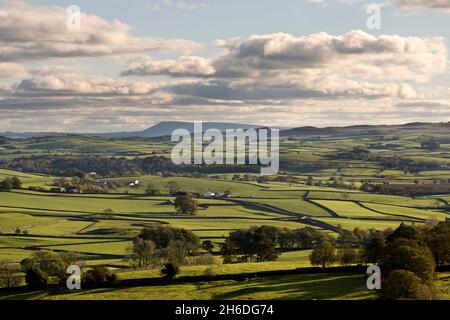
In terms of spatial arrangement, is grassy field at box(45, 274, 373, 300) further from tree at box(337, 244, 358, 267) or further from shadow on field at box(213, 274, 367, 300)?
tree at box(337, 244, 358, 267)

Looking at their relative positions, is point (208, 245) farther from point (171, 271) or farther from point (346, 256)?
point (171, 271)

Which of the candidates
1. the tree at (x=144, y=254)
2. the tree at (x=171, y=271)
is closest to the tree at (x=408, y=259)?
the tree at (x=171, y=271)

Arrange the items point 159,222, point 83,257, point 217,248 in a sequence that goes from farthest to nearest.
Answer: point 159,222, point 217,248, point 83,257

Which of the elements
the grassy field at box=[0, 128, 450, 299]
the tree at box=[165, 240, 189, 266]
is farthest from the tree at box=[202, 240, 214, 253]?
the tree at box=[165, 240, 189, 266]

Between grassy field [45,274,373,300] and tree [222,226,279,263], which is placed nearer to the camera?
grassy field [45,274,373,300]

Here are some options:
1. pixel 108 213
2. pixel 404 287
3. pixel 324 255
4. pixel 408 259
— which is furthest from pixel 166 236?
pixel 404 287
